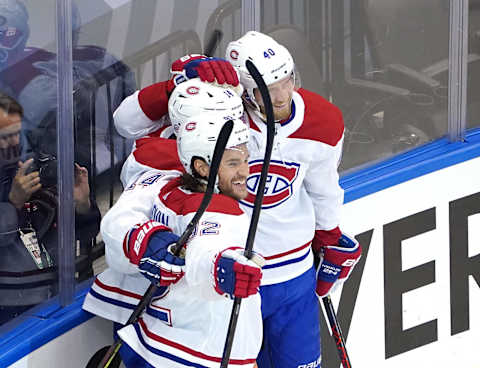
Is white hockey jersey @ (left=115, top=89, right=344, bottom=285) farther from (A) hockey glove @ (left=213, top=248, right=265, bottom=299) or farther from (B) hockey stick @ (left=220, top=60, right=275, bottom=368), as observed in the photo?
(A) hockey glove @ (left=213, top=248, right=265, bottom=299)

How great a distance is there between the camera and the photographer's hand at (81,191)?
278 cm

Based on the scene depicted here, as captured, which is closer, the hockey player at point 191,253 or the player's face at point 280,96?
the hockey player at point 191,253

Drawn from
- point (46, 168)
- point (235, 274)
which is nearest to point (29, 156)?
point (46, 168)

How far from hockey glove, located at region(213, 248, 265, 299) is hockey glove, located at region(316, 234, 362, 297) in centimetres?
74

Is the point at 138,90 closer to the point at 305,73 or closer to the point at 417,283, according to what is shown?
the point at 305,73

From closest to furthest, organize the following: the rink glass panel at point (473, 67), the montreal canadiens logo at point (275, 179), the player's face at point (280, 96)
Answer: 1. the player's face at point (280, 96)
2. the montreal canadiens logo at point (275, 179)
3. the rink glass panel at point (473, 67)

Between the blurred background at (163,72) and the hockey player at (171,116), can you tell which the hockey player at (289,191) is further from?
the blurred background at (163,72)

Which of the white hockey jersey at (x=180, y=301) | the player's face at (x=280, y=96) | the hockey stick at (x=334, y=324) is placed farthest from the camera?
the hockey stick at (x=334, y=324)

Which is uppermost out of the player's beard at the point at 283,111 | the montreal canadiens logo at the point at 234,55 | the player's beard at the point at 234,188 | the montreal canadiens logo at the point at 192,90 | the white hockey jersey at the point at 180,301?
the montreal canadiens logo at the point at 234,55

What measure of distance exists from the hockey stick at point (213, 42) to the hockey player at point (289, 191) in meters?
0.35

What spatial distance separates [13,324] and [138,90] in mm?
674

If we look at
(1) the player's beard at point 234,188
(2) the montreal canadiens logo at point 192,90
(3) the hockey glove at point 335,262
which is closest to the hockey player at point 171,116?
(2) the montreal canadiens logo at point 192,90

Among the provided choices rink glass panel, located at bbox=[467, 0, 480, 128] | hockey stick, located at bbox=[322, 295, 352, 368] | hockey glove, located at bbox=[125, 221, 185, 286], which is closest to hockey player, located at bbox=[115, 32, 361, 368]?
hockey stick, located at bbox=[322, 295, 352, 368]

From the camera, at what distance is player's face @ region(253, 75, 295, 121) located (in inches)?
99.7
